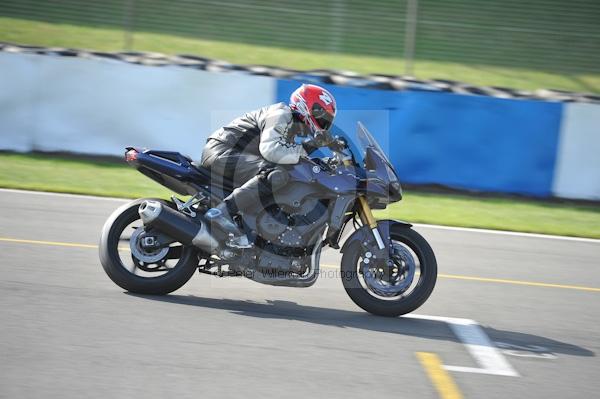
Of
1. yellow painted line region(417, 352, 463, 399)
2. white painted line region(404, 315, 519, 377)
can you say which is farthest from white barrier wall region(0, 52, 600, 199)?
yellow painted line region(417, 352, 463, 399)

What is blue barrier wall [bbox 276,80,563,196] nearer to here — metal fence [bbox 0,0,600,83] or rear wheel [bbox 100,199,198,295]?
metal fence [bbox 0,0,600,83]

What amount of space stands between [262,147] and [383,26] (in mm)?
7567

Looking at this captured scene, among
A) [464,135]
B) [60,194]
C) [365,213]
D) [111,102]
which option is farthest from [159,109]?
[365,213]

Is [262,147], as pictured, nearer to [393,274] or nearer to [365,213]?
[365,213]

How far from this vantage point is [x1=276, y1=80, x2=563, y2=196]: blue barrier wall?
40.0 ft

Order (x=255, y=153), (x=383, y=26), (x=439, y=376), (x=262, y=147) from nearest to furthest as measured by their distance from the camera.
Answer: (x=439, y=376) → (x=262, y=147) → (x=255, y=153) → (x=383, y=26)

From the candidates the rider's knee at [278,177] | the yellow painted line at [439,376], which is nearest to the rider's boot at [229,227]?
the rider's knee at [278,177]

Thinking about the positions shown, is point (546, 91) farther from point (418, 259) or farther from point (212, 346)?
point (212, 346)

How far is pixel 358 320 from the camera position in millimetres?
6473

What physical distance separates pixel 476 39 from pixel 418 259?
7742 mm

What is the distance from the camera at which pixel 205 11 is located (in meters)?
13.6

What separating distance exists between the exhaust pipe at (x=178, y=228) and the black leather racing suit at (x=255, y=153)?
29 centimetres

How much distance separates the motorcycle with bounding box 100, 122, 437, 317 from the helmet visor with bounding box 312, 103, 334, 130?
0.16m

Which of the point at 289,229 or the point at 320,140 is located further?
the point at 289,229
